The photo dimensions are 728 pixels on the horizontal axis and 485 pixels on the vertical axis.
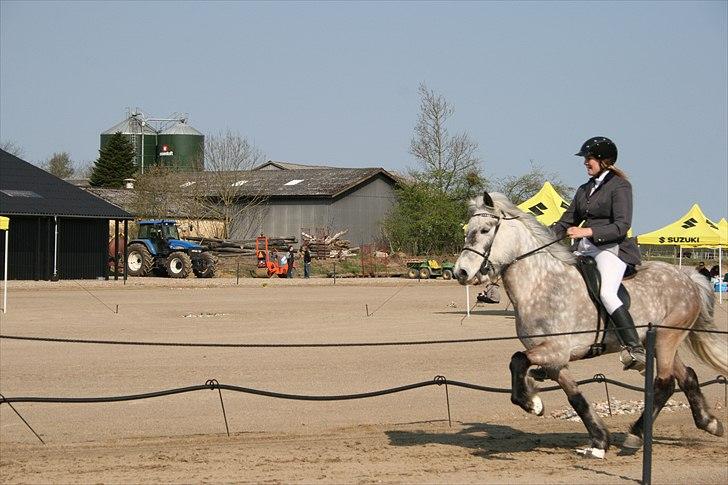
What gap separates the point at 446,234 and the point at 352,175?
1252cm

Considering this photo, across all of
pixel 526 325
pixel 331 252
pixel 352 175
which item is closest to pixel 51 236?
pixel 331 252

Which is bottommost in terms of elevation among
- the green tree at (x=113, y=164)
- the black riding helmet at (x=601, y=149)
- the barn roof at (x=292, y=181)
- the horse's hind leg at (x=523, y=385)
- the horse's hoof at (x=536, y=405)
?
the horse's hoof at (x=536, y=405)

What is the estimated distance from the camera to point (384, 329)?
23172mm

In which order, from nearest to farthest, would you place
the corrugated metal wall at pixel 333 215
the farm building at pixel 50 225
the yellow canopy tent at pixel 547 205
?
the yellow canopy tent at pixel 547 205 → the farm building at pixel 50 225 → the corrugated metal wall at pixel 333 215

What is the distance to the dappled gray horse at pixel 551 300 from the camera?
8383 millimetres

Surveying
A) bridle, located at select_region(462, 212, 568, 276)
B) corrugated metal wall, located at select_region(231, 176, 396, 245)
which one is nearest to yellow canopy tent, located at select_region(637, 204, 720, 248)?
bridle, located at select_region(462, 212, 568, 276)

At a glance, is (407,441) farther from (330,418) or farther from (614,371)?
(614,371)

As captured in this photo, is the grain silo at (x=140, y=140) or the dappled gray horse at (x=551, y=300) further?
the grain silo at (x=140, y=140)

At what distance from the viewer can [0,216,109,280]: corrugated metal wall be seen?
41438 millimetres

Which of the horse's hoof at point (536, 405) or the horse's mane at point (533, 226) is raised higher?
the horse's mane at point (533, 226)

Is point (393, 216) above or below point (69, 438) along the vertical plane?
above

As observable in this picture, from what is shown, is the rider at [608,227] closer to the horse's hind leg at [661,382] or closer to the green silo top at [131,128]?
the horse's hind leg at [661,382]

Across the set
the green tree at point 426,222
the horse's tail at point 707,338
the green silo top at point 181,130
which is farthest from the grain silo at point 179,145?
the horse's tail at point 707,338

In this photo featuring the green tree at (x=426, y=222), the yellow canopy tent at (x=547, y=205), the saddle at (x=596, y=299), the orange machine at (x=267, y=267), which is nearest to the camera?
the saddle at (x=596, y=299)
